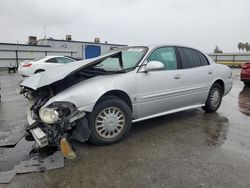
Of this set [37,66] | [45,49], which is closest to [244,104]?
[37,66]

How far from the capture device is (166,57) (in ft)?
14.6

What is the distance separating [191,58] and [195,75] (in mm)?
394

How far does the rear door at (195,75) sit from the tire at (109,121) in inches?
63.8

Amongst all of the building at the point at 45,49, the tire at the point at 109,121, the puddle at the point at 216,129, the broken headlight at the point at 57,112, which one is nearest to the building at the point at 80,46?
the building at the point at 45,49

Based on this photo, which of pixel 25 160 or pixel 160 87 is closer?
pixel 25 160

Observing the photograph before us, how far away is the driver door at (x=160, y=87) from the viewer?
12.8 ft

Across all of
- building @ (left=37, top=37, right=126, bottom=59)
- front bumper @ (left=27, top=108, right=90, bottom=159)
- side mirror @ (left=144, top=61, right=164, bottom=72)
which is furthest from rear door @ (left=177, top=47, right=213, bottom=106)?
building @ (left=37, top=37, right=126, bottom=59)

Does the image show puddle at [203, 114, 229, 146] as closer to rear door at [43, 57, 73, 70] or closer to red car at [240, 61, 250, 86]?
red car at [240, 61, 250, 86]

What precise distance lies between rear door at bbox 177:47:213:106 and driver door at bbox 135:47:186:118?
0.65ft

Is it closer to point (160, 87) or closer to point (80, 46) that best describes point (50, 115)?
point (160, 87)

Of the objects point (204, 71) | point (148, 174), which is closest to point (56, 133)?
point (148, 174)

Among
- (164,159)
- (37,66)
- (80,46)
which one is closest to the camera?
(164,159)

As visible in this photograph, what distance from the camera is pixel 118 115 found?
143 inches

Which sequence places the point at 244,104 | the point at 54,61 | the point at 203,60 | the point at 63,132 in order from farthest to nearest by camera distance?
the point at 54,61 → the point at 244,104 → the point at 203,60 → the point at 63,132
